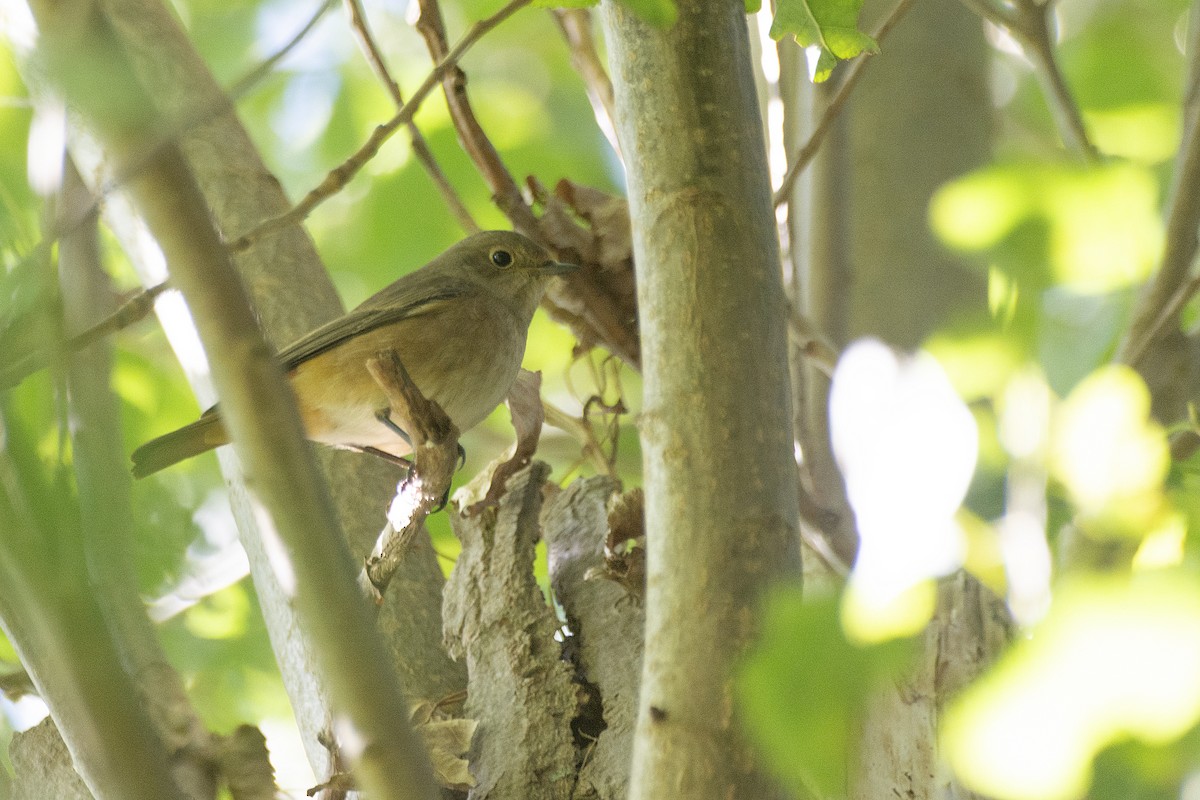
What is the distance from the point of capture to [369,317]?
394 centimetres

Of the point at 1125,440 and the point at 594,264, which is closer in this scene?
the point at 1125,440

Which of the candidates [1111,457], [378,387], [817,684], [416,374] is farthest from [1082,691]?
[416,374]

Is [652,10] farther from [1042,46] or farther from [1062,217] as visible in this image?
[1042,46]

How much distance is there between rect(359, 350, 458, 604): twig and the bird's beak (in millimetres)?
1012

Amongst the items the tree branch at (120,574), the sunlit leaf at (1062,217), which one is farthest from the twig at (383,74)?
the tree branch at (120,574)

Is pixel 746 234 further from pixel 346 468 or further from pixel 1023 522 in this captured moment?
pixel 346 468

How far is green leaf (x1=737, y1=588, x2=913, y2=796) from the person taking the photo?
1103mm

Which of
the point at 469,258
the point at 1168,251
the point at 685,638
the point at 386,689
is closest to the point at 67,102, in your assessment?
the point at 386,689

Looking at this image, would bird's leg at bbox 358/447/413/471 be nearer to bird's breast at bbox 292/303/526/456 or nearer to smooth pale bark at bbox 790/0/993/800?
bird's breast at bbox 292/303/526/456

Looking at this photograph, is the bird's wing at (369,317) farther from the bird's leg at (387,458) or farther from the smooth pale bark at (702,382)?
the smooth pale bark at (702,382)

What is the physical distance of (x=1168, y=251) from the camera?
306cm

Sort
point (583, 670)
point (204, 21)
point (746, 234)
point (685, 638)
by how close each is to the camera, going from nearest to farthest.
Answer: point (685, 638), point (746, 234), point (583, 670), point (204, 21)

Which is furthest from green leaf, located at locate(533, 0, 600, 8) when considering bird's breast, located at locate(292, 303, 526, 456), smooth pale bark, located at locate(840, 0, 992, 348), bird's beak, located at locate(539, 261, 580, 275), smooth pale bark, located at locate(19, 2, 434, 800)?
smooth pale bark, located at locate(840, 0, 992, 348)

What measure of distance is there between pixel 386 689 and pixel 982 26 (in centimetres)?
408
